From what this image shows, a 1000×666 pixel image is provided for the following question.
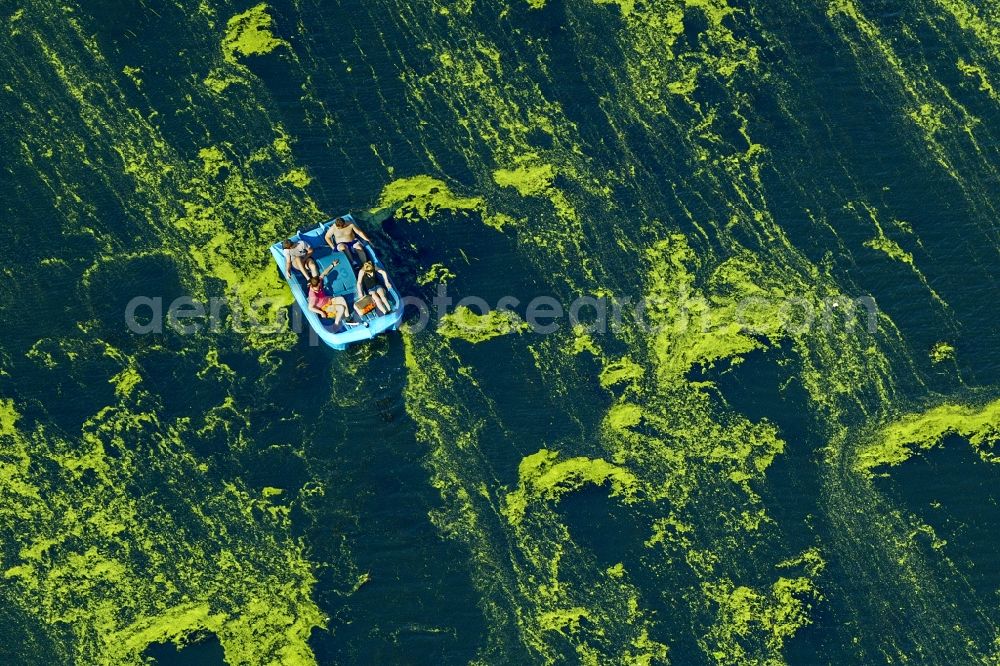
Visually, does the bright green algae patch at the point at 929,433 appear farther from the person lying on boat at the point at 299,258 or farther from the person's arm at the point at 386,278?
the person lying on boat at the point at 299,258

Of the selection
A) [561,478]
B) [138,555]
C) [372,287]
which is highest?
[372,287]

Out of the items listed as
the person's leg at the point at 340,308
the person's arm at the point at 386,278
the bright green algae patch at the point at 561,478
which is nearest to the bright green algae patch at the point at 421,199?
the person's arm at the point at 386,278

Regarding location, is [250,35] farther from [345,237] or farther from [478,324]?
[478,324]

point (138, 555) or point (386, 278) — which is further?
point (386, 278)

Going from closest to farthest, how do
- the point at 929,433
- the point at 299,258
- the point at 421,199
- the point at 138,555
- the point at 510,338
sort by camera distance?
the point at 138,555 → the point at 299,258 → the point at 929,433 → the point at 510,338 → the point at 421,199

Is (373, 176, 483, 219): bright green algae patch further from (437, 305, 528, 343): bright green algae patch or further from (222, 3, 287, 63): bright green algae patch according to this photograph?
(222, 3, 287, 63): bright green algae patch

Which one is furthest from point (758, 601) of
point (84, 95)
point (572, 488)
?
point (84, 95)

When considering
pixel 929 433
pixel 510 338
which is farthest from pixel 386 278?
pixel 929 433
